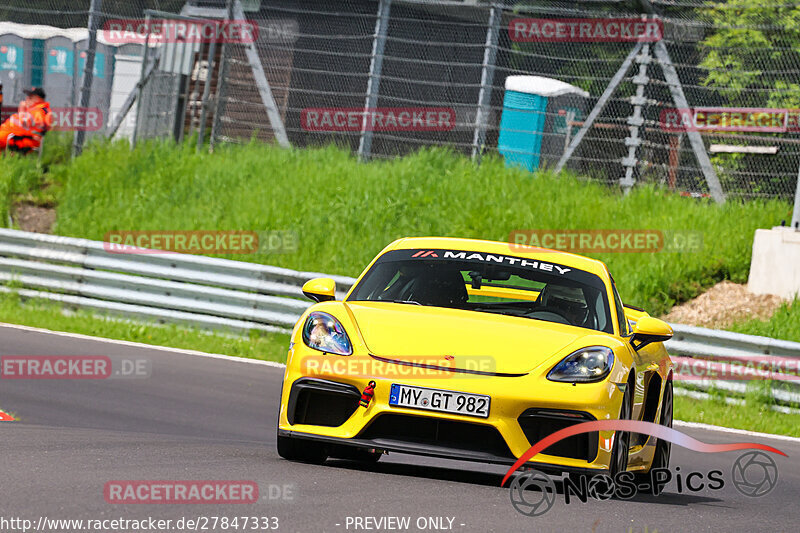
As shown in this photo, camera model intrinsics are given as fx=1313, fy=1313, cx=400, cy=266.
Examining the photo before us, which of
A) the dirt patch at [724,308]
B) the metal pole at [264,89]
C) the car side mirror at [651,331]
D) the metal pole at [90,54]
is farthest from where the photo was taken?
the metal pole at [264,89]

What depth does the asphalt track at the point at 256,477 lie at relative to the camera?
5.12m

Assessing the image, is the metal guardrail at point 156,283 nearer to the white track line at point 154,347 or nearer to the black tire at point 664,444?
the white track line at point 154,347

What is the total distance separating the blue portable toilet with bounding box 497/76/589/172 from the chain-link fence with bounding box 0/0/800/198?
0.07 feet

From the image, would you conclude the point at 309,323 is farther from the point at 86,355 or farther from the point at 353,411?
the point at 86,355

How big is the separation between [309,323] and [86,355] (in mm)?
5887

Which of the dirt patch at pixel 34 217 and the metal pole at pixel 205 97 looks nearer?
the dirt patch at pixel 34 217

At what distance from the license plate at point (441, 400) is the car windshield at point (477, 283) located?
3.85ft

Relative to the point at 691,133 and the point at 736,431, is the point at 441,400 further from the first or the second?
the point at 691,133

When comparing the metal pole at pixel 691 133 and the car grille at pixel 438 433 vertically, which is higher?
the metal pole at pixel 691 133

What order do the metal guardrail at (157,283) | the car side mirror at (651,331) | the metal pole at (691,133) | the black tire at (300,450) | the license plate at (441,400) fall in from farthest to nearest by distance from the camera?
1. the metal pole at (691,133)
2. the metal guardrail at (157,283)
3. the car side mirror at (651,331)
4. the black tire at (300,450)
5. the license plate at (441,400)

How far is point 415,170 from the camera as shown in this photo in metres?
18.7

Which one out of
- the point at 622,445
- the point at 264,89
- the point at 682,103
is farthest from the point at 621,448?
the point at 264,89

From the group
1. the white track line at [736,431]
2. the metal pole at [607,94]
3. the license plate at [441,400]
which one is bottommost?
the white track line at [736,431]

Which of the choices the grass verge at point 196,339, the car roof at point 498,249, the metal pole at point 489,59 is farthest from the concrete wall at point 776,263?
the car roof at point 498,249
